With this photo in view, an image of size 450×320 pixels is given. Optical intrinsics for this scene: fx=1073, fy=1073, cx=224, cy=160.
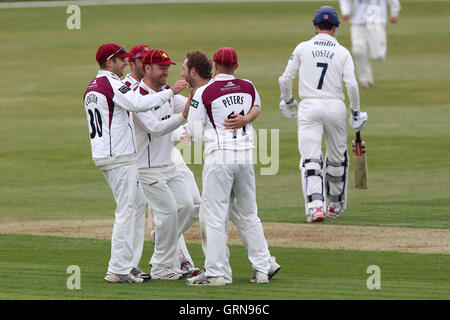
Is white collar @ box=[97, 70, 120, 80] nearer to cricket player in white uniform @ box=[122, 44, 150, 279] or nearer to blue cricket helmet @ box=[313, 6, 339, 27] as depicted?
cricket player in white uniform @ box=[122, 44, 150, 279]

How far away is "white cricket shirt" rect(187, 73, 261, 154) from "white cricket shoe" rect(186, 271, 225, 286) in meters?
1.15

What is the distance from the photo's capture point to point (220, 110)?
9.70 meters

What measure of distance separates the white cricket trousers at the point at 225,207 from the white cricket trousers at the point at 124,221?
0.69 metres

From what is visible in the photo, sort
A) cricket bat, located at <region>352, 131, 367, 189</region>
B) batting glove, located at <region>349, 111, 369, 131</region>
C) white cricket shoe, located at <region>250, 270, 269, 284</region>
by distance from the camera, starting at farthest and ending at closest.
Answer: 1. cricket bat, located at <region>352, 131, 367, 189</region>
2. batting glove, located at <region>349, 111, 369, 131</region>
3. white cricket shoe, located at <region>250, 270, 269, 284</region>

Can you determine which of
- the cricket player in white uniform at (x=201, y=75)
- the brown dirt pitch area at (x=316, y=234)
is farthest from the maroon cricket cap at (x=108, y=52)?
the brown dirt pitch area at (x=316, y=234)

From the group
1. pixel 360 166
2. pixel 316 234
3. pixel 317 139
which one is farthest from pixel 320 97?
pixel 316 234

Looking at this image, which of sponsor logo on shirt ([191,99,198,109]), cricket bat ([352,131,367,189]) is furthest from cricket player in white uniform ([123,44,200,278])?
cricket bat ([352,131,367,189])

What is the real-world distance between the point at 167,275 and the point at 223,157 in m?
1.38

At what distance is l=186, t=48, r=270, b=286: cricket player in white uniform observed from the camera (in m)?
9.68

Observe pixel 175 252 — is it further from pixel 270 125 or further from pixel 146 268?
pixel 270 125

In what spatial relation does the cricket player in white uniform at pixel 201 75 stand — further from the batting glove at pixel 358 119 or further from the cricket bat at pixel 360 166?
the cricket bat at pixel 360 166

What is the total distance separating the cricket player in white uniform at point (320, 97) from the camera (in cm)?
1327
